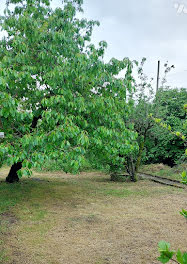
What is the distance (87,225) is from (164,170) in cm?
822

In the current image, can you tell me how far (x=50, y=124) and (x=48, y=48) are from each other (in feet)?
5.30

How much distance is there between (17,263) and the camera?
11.4 feet

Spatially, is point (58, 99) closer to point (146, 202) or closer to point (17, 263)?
point (17, 263)

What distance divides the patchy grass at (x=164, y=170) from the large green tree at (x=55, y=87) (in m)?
5.43

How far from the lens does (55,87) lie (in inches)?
216

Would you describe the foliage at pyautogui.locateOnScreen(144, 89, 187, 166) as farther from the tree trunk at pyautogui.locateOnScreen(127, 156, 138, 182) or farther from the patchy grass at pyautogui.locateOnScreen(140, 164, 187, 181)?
the tree trunk at pyautogui.locateOnScreen(127, 156, 138, 182)

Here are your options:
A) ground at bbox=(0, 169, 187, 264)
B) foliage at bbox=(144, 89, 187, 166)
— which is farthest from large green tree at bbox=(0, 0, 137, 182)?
foliage at bbox=(144, 89, 187, 166)

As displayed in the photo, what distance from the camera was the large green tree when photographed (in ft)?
16.3

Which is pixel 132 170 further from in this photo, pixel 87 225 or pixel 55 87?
pixel 55 87

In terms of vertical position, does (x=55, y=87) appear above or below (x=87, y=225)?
above

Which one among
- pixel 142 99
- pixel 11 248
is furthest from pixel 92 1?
pixel 11 248

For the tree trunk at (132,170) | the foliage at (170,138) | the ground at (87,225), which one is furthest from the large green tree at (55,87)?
the foliage at (170,138)

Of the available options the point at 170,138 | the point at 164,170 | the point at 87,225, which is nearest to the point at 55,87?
the point at 87,225

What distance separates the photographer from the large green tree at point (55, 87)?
16.3 feet
